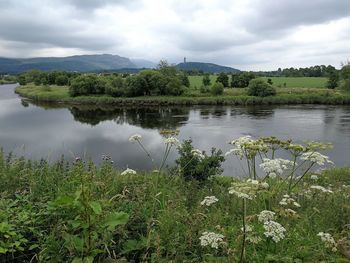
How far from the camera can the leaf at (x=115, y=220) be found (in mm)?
3255

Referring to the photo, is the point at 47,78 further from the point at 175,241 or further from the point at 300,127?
the point at 175,241

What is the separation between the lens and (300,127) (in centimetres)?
4191

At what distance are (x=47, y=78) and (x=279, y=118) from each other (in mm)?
114706

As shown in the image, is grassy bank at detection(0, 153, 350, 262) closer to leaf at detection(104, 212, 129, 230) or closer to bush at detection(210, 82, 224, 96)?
leaf at detection(104, 212, 129, 230)

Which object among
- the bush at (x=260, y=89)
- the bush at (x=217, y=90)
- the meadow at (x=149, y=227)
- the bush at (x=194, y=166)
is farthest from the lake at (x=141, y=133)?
the bush at (x=217, y=90)

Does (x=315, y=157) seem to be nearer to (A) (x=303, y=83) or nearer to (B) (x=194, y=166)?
(B) (x=194, y=166)

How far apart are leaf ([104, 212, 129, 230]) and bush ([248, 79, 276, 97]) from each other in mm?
79151

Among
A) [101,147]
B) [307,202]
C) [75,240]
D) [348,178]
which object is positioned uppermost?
[75,240]

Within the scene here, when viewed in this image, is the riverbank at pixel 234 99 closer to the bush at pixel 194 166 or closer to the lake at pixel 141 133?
the lake at pixel 141 133

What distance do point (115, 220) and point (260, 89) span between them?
266 feet

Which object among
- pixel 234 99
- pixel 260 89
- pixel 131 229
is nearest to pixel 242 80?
pixel 260 89

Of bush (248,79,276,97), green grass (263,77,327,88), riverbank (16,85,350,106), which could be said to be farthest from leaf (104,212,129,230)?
green grass (263,77,327,88)

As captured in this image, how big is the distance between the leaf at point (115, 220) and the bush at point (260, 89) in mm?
79151

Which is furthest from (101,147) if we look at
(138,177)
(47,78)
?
(47,78)
